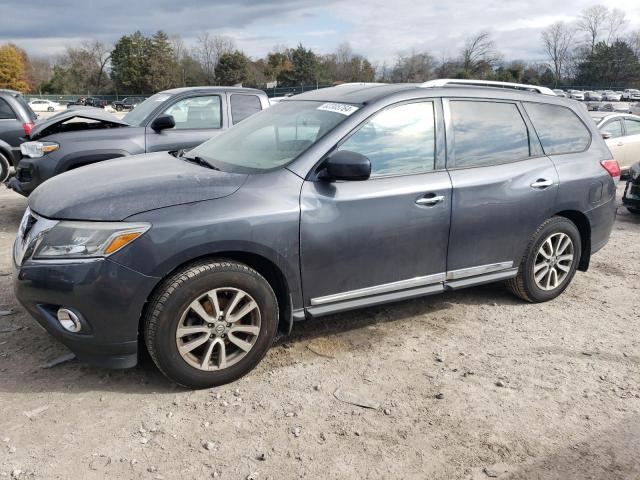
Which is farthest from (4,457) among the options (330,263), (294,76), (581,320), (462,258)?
(294,76)

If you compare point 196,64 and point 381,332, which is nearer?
point 381,332

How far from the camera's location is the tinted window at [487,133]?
A: 4027 millimetres

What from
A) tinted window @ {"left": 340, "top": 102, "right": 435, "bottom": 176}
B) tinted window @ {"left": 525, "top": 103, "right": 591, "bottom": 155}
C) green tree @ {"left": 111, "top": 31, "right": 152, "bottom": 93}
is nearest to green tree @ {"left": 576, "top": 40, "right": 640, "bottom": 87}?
green tree @ {"left": 111, "top": 31, "right": 152, "bottom": 93}

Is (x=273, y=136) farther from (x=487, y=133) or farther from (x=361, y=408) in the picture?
(x=361, y=408)

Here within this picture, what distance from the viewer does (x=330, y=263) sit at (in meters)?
3.45

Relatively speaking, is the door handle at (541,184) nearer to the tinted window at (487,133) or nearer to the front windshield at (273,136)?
the tinted window at (487,133)

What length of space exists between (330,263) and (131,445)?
153cm

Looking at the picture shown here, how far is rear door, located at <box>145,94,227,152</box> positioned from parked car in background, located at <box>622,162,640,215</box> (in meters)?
6.30

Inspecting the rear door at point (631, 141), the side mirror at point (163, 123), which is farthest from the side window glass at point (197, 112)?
the rear door at point (631, 141)

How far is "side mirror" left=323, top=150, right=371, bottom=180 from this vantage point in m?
3.28

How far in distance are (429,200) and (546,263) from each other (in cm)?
151

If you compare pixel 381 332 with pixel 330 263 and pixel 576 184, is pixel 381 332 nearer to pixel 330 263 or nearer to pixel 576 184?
pixel 330 263

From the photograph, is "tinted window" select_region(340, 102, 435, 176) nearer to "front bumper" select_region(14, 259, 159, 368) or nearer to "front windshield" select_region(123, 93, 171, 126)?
"front bumper" select_region(14, 259, 159, 368)

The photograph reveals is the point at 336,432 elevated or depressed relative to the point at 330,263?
depressed
